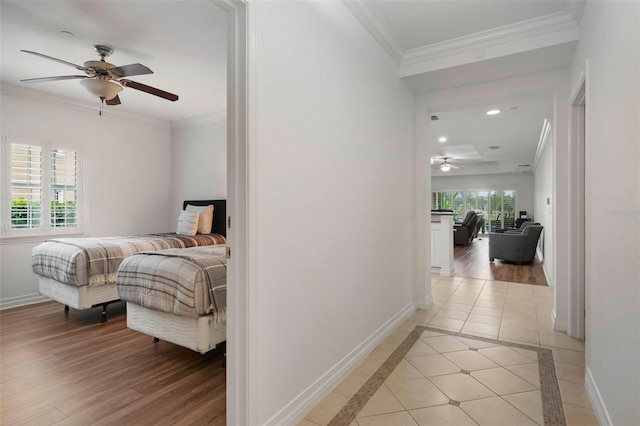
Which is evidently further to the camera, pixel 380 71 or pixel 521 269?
pixel 521 269

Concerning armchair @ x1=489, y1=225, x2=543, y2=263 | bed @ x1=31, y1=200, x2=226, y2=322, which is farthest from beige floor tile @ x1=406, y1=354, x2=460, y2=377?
armchair @ x1=489, y1=225, x2=543, y2=263

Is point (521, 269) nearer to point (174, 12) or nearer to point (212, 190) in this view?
point (212, 190)

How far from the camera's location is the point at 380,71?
2908mm

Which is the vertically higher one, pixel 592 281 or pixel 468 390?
pixel 592 281

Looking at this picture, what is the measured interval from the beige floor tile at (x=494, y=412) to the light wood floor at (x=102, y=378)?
55.1 inches

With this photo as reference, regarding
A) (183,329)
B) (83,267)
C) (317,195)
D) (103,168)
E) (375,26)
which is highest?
(375,26)

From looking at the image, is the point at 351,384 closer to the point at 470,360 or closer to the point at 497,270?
the point at 470,360

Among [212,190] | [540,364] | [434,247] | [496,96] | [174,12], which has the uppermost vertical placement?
[174,12]

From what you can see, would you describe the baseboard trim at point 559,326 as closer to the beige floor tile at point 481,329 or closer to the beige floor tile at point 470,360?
the beige floor tile at point 481,329

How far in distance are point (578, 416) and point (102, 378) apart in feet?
9.80

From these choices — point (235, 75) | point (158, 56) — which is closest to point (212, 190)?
point (158, 56)

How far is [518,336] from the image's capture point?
9.95ft

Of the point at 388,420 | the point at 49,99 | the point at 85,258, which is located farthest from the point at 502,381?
the point at 49,99

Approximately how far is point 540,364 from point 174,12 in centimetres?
389
